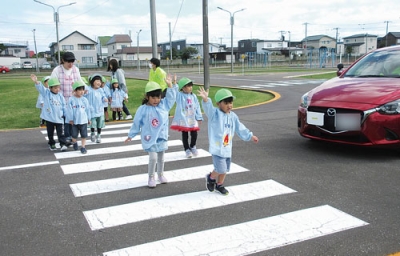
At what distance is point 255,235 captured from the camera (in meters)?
3.47

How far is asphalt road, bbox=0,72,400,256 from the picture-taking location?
332cm

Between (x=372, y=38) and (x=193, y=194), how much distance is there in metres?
104

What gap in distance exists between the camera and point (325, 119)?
5871 mm

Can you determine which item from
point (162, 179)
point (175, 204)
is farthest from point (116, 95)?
point (175, 204)

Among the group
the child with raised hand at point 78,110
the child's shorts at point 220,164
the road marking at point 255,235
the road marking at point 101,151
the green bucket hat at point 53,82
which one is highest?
the green bucket hat at point 53,82

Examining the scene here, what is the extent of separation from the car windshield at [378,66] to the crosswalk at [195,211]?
3077 mm

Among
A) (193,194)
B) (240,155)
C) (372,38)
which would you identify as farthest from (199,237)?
(372,38)

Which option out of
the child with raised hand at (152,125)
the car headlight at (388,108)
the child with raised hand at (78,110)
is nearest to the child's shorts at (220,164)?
the child with raised hand at (152,125)

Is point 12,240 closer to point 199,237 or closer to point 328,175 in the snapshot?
point 199,237

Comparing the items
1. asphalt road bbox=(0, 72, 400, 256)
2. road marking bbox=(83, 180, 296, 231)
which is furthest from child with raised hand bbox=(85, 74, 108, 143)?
road marking bbox=(83, 180, 296, 231)

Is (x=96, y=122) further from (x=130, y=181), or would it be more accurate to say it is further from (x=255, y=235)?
(x=255, y=235)

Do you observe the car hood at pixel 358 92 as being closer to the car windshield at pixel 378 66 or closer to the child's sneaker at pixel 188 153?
the car windshield at pixel 378 66

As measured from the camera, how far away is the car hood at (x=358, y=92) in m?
5.54

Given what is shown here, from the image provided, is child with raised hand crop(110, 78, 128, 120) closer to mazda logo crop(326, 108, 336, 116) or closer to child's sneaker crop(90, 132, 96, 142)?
child's sneaker crop(90, 132, 96, 142)
